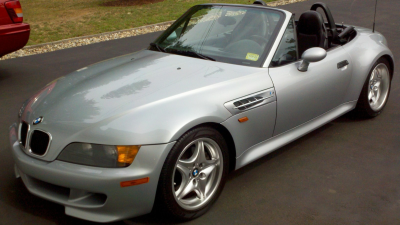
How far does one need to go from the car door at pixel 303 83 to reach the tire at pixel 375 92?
51 centimetres

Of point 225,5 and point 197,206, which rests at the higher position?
point 225,5

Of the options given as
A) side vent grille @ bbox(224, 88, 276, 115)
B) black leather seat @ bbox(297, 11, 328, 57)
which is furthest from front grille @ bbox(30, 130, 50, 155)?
black leather seat @ bbox(297, 11, 328, 57)

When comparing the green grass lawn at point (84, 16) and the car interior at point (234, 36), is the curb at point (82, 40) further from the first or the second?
the car interior at point (234, 36)

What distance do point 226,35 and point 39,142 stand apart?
202cm

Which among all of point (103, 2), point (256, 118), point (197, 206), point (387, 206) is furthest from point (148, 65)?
point (103, 2)

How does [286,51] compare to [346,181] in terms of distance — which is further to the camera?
[286,51]

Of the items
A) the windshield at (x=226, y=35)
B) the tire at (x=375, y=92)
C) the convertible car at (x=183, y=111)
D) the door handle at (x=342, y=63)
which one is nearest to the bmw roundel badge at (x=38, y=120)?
the convertible car at (x=183, y=111)

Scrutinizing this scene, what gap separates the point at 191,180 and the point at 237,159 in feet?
1.58

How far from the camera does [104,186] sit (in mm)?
2725

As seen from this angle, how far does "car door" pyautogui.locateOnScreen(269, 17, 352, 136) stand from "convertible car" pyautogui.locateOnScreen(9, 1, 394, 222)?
1 centimetres

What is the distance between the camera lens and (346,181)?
3785mm

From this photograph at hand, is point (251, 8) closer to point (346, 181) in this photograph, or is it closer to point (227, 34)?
point (227, 34)

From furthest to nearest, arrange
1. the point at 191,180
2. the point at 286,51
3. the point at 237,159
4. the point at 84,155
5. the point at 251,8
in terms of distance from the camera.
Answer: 1. the point at 251,8
2. the point at 286,51
3. the point at 237,159
4. the point at 191,180
5. the point at 84,155

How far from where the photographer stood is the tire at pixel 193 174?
9.61 ft
